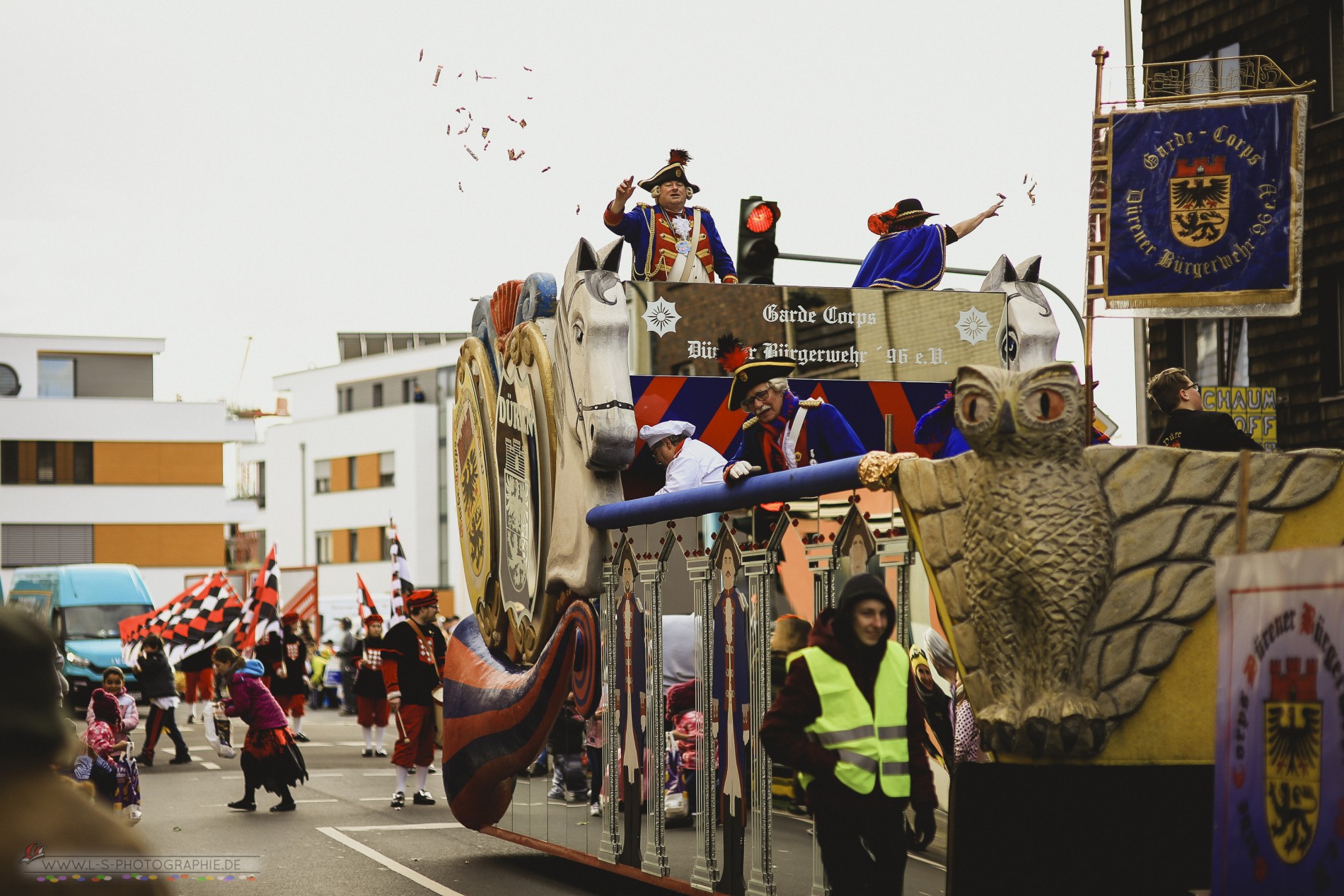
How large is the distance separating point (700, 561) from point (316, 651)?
2901 cm

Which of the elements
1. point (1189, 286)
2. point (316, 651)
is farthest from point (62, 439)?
point (1189, 286)

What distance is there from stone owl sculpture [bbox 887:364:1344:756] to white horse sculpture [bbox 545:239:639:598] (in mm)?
3709

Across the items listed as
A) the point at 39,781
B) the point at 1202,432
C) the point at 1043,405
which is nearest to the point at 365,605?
the point at 1202,432

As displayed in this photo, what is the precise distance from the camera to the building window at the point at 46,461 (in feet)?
174

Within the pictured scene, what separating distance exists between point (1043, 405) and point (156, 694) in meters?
17.2

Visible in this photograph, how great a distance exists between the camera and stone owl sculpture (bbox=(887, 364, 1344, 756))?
Answer: 17.0 ft

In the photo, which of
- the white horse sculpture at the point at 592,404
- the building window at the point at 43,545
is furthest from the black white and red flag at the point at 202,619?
the building window at the point at 43,545

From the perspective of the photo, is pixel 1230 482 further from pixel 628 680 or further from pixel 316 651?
pixel 316 651

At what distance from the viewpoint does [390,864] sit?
35.7 feet

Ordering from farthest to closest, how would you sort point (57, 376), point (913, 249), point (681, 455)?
1. point (57, 376)
2. point (913, 249)
3. point (681, 455)

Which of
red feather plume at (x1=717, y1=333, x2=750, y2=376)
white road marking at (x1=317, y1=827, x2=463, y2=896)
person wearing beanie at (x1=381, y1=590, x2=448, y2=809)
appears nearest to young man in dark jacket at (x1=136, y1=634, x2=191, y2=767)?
person wearing beanie at (x1=381, y1=590, x2=448, y2=809)

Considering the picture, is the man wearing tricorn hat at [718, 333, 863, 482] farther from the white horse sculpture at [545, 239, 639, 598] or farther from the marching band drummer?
the white horse sculpture at [545, 239, 639, 598]

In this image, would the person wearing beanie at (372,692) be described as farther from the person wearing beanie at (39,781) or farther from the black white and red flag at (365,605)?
the person wearing beanie at (39,781)

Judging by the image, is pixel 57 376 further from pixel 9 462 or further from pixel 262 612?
pixel 262 612
